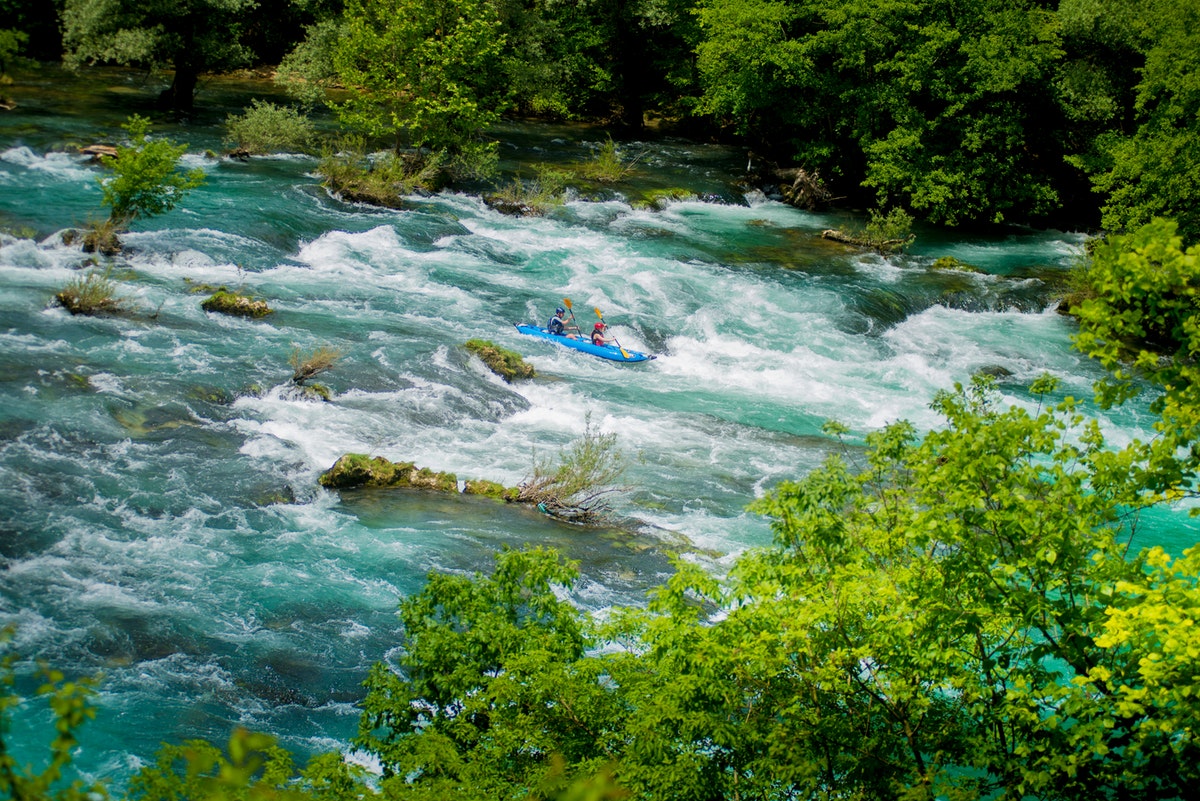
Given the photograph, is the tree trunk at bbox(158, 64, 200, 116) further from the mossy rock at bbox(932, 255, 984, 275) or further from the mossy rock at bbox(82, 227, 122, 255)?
the mossy rock at bbox(932, 255, 984, 275)

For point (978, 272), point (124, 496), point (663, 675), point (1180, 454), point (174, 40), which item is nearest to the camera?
point (663, 675)

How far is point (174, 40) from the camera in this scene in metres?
25.3

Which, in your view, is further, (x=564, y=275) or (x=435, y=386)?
(x=564, y=275)

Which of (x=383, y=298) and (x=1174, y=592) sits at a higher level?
(x=1174, y=592)

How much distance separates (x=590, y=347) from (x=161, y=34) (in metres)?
15.5

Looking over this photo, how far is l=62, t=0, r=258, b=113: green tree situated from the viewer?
2423 cm

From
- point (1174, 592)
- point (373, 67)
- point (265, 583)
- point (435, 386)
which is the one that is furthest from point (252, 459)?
point (373, 67)

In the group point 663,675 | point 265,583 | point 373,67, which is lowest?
point 265,583

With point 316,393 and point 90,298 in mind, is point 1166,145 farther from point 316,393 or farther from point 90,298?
point 90,298

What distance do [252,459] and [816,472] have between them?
7787mm

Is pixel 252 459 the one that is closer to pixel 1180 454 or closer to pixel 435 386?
pixel 435 386

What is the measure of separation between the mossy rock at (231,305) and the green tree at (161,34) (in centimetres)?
1170

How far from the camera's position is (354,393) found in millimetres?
14109

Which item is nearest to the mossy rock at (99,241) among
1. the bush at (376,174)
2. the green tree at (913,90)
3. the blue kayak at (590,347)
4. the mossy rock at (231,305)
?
the mossy rock at (231,305)
